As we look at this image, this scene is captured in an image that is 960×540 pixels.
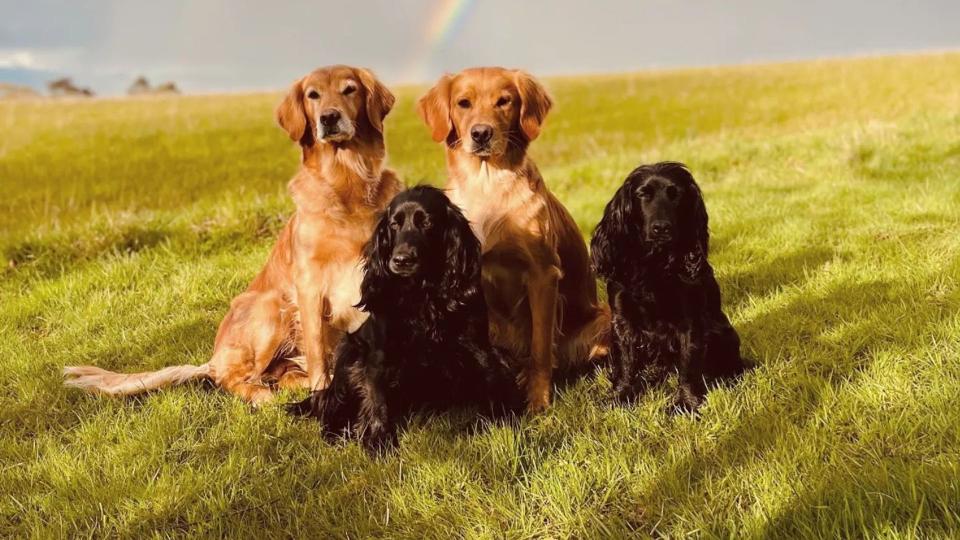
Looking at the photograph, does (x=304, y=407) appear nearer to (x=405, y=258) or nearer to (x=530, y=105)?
(x=405, y=258)

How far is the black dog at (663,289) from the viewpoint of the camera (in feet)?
10.9

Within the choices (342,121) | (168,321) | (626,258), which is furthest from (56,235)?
(626,258)

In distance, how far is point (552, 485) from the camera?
8.52 feet

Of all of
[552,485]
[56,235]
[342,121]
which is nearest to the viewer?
[552,485]

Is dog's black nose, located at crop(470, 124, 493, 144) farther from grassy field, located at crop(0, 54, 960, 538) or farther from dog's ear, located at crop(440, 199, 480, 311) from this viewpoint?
grassy field, located at crop(0, 54, 960, 538)

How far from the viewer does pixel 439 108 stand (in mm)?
3922

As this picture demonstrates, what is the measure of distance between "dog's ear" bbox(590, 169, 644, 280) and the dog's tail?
2.24 metres

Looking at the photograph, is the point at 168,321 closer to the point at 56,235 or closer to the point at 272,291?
the point at 272,291

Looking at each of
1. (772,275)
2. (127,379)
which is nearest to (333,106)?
(127,379)

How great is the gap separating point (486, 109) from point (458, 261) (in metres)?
0.93

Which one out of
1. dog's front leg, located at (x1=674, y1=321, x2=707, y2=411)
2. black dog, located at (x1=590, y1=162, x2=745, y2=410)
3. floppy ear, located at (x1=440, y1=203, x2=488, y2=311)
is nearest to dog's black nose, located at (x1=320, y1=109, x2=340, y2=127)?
floppy ear, located at (x1=440, y1=203, x2=488, y2=311)

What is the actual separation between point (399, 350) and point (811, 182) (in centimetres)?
664

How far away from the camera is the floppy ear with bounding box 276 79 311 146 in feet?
13.2

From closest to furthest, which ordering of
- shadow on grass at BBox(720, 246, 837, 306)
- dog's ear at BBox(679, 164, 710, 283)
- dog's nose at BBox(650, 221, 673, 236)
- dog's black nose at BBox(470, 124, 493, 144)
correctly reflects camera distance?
dog's nose at BBox(650, 221, 673, 236)
dog's ear at BBox(679, 164, 710, 283)
dog's black nose at BBox(470, 124, 493, 144)
shadow on grass at BBox(720, 246, 837, 306)
